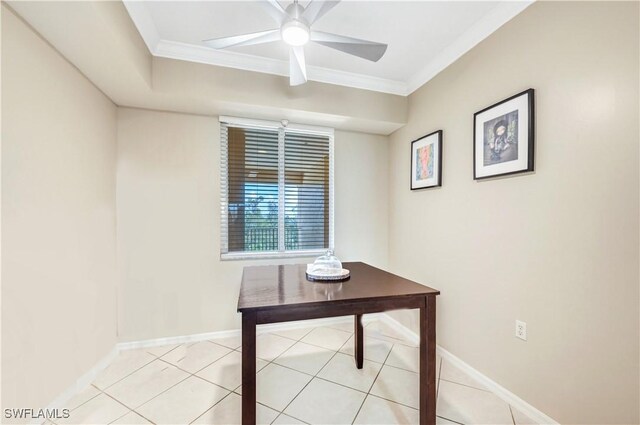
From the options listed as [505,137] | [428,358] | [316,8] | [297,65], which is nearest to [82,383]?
[428,358]

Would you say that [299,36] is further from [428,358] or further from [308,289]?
[428,358]

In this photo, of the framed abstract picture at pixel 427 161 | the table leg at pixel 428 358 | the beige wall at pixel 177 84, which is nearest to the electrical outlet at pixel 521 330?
the table leg at pixel 428 358

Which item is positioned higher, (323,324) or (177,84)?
(177,84)

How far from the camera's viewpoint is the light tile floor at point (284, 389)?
1.60 metres

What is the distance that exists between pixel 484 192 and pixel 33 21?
109 inches

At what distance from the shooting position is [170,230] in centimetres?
253

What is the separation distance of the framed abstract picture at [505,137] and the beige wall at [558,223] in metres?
0.06

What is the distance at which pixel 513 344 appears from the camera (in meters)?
1.70

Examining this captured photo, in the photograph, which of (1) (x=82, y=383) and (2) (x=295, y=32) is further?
(1) (x=82, y=383)

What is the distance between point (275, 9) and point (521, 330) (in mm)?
2312

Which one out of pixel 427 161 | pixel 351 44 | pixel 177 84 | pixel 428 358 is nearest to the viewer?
pixel 428 358

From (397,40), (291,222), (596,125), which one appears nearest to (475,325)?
(596,125)

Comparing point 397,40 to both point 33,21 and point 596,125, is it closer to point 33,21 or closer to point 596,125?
point 596,125

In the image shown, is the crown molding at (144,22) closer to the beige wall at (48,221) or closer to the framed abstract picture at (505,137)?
the beige wall at (48,221)
